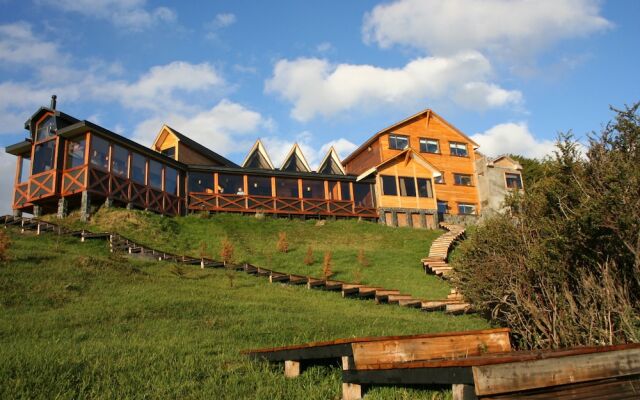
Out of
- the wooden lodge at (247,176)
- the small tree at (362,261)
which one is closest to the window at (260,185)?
the wooden lodge at (247,176)

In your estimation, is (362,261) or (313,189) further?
(313,189)

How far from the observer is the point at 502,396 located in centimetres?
332

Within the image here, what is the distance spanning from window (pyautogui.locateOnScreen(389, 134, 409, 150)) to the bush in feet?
110

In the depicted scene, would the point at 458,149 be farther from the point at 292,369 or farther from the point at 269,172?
the point at 292,369

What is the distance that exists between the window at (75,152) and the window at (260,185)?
11.5 metres

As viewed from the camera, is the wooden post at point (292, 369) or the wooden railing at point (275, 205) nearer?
the wooden post at point (292, 369)

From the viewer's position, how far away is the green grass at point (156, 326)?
592cm

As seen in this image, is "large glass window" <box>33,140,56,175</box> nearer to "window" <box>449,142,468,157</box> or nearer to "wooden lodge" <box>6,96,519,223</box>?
"wooden lodge" <box>6,96,519,223</box>

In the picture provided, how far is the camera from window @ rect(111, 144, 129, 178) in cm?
2848

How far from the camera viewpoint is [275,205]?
3466 cm

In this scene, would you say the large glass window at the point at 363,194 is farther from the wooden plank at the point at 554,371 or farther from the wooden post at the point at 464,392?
the wooden post at the point at 464,392

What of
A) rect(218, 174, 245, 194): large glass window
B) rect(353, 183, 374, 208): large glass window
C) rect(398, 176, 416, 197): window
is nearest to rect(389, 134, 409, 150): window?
rect(398, 176, 416, 197): window

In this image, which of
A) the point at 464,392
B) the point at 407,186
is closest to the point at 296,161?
the point at 407,186

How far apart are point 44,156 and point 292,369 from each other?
27.4 metres
